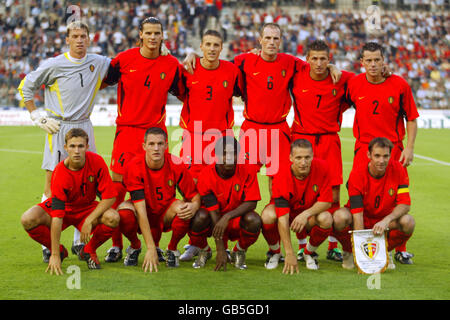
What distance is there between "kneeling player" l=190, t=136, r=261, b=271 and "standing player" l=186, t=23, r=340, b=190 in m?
0.88

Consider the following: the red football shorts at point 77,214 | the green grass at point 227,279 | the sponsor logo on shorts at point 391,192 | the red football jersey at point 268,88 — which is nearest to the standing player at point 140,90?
the red football shorts at point 77,214

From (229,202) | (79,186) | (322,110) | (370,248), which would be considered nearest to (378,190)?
(370,248)

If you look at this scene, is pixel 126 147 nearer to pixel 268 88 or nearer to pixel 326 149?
pixel 268 88

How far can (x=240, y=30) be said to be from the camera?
1172 inches

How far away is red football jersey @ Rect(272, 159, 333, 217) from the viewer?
5.86 meters

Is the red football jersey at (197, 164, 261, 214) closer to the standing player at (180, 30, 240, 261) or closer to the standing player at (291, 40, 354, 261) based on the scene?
the standing player at (180, 30, 240, 261)

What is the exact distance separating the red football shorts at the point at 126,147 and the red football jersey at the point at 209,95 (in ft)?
1.48

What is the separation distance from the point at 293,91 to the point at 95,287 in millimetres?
3026

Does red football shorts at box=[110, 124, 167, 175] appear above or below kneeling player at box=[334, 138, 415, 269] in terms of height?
above

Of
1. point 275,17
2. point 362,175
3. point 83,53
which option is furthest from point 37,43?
point 362,175

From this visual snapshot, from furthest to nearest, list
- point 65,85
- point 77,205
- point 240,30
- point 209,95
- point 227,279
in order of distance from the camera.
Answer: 1. point 240,30
2. point 209,95
3. point 65,85
4. point 77,205
5. point 227,279

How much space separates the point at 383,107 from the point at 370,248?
1590 millimetres

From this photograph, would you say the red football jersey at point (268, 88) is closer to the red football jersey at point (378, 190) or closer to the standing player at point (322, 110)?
the standing player at point (322, 110)

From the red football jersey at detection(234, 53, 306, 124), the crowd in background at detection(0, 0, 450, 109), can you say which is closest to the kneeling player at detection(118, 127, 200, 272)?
the red football jersey at detection(234, 53, 306, 124)
